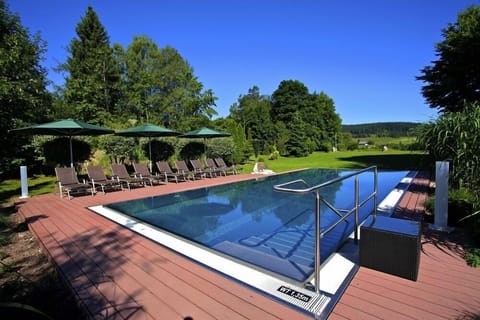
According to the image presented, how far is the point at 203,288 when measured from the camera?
2.46 metres

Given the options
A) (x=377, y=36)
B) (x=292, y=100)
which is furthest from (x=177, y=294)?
(x=292, y=100)

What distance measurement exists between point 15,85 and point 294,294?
526 inches

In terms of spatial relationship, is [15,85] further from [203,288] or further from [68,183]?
[203,288]

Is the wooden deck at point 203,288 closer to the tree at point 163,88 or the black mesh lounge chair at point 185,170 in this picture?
the black mesh lounge chair at point 185,170

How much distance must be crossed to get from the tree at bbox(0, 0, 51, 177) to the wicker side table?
12470 mm

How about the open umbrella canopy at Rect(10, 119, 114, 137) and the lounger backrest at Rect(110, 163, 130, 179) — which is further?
the lounger backrest at Rect(110, 163, 130, 179)

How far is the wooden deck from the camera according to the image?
2.07 metres

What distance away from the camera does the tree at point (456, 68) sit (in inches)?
Result: 534

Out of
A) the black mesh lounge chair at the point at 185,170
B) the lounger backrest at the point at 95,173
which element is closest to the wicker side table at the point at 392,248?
the lounger backrest at the point at 95,173

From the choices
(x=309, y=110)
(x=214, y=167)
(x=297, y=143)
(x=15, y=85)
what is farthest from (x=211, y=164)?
(x=309, y=110)

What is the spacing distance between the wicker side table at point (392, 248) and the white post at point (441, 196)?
1466 mm

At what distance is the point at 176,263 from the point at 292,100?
40687mm

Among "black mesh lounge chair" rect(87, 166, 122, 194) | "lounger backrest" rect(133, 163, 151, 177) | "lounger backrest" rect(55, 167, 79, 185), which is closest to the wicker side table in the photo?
"black mesh lounge chair" rect(87, 166, 122, 194)

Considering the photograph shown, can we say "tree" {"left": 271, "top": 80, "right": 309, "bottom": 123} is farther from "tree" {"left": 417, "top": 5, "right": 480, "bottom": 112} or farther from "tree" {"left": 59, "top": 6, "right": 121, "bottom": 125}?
"tree" {"left": 59, "top": 6, "right": 121, "bottom": 125}
